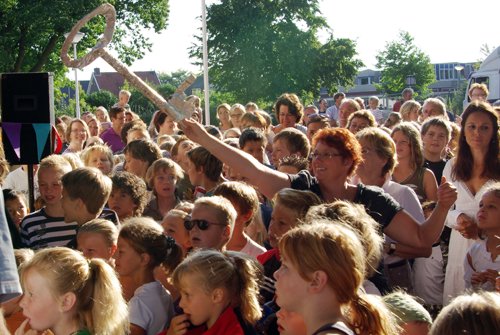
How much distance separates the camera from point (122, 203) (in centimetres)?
641

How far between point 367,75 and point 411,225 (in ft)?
357

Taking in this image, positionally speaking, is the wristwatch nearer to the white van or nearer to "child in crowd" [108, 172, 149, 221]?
"child in crowd" [108, 172, 149, 221]

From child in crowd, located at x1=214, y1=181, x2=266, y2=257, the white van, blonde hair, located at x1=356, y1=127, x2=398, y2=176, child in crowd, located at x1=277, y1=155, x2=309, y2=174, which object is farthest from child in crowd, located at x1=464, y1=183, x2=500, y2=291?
the white van

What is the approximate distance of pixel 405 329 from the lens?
4000mm

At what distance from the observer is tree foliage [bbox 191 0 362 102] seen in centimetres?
5253

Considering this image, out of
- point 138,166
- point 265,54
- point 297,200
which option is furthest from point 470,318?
point 265,54

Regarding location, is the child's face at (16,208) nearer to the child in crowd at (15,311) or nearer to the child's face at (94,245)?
the child's face at (94,245)

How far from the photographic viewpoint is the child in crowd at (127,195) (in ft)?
20.9

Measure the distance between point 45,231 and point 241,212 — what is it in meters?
1.42

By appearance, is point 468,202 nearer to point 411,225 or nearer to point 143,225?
point 411,225

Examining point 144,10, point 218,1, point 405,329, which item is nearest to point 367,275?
point 405,329

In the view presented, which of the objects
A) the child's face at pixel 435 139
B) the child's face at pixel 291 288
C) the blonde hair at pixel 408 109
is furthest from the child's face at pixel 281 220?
the blonde hair at pixel 408 109

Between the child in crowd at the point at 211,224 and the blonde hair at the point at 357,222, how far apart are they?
3.08 feet

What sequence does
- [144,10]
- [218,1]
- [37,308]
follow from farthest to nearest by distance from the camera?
1. [218,1]
2. [144,10]
3. [37,308]
